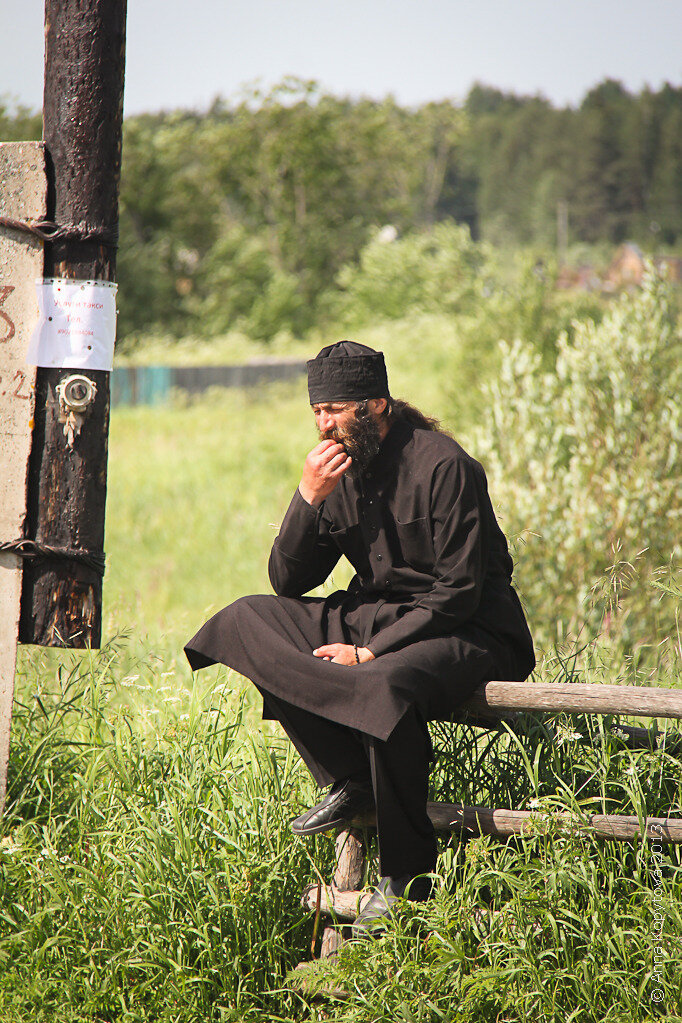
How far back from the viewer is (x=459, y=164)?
65.8m

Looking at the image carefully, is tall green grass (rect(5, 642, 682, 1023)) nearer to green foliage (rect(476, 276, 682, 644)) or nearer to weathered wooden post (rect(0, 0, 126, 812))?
weathered wooden post (rect(0, 0, 126, 812))

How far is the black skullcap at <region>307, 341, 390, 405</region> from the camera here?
325 centimetres

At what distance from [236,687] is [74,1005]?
199cm

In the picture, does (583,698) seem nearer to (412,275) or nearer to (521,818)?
(521,818)

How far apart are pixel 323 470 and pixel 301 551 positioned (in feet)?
1.07

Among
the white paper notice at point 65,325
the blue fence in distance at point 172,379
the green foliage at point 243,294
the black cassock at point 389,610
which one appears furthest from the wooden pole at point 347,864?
the green foliage at point 243,294

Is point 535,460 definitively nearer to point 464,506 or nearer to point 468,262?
point 464,506

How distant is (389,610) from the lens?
10.7ft

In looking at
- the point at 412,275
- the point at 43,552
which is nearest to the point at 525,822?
the point at 43,552

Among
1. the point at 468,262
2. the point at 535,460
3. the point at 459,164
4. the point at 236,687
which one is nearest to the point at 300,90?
the point at 468,262

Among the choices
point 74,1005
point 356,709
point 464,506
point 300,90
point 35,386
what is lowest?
point 74,1005

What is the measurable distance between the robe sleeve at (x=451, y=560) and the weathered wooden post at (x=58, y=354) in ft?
4.46

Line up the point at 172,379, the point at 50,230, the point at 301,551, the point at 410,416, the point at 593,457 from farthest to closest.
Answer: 1. the point at 172,379
2. the point at 593,457
3. the point at 50,230
4. the point at 410,416
5. the point at 301,551

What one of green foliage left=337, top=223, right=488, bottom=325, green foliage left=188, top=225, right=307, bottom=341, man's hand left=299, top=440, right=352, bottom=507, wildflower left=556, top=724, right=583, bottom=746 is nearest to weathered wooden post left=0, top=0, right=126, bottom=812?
man's hand left=299, top=440, right=352, bottom=507
